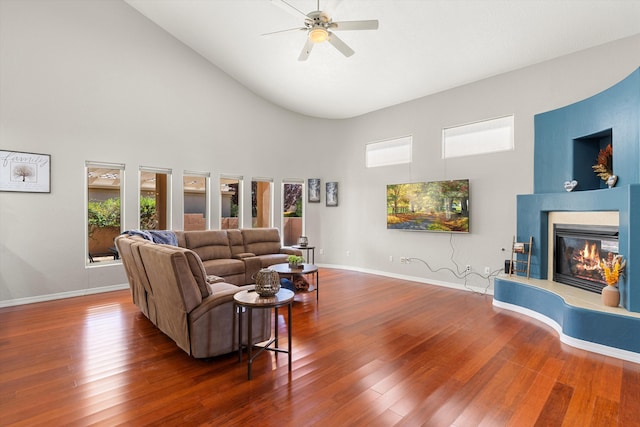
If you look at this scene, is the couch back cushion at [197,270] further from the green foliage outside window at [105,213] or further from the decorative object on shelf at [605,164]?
the decorative object on shelf at [605,164]

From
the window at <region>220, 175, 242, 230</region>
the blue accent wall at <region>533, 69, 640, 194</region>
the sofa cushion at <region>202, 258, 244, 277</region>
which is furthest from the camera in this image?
the window at <region>220, 175, 242, 230</region>

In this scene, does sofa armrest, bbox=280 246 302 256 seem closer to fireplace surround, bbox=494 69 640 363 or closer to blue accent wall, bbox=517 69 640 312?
fireplace surround, bbox=494 69 640 363

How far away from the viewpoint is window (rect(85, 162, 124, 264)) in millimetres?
5309

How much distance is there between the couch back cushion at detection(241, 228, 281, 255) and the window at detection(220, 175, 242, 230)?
75 centimetres

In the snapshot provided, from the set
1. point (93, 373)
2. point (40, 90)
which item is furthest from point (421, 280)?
point (40, 90)

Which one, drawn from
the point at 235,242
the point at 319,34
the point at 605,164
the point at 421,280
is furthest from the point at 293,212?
the point at 605,164

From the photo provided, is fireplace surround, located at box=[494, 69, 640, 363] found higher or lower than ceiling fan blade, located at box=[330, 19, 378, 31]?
lower

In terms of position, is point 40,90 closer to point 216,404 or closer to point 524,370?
point 216,404

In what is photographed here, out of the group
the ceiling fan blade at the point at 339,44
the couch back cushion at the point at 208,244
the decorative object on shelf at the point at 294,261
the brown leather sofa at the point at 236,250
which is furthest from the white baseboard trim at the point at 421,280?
the ceiling fan blade at the point at 339,44

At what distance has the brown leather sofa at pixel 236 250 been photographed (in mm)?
5406

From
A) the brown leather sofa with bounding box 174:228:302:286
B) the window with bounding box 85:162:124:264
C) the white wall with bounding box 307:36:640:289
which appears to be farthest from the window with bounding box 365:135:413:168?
the window with bounding box 85:162:124:264

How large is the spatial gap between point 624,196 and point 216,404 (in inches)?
168

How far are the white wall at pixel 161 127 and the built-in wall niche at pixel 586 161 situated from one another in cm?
64

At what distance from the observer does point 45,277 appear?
474cm
